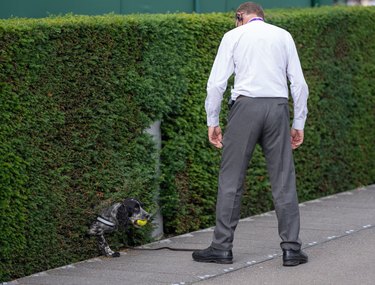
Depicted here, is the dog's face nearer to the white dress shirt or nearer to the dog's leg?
the dog's leg

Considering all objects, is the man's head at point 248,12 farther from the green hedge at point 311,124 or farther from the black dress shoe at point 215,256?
the black dress shoe at point 215,256

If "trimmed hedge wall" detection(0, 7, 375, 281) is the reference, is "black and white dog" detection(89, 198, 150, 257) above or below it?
below

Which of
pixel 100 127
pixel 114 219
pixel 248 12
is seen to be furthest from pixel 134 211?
pixel 248 12

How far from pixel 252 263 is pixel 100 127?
5.05 ft

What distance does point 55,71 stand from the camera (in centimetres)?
802

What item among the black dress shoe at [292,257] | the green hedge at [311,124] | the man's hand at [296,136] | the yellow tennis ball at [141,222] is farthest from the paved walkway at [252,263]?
the man's hand at [296,136]

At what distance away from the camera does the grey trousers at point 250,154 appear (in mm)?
8047

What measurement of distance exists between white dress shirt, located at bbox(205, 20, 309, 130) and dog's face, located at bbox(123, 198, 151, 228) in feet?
3.48

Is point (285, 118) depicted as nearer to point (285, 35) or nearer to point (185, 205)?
point (285, 35)

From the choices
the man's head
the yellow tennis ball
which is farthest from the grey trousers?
the yellow tennis ball

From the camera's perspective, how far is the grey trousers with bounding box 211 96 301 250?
805 centimetres

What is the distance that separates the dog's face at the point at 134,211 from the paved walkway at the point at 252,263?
11.1 inches


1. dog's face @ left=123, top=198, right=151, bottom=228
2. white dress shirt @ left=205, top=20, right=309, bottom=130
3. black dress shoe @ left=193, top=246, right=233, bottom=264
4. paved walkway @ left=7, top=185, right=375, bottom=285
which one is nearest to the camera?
paved walkway @ left=7, top=185, right=375, bottom=285

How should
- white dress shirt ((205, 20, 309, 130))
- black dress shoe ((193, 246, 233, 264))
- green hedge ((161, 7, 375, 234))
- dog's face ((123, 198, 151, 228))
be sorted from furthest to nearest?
green hedge ((161, 7, 375, 234)), dog's face ((123, 198, 151, 228)), black dress shoe ((193, 246, 233, 264)), white dress shirt ((205, 20, 309, 130))
